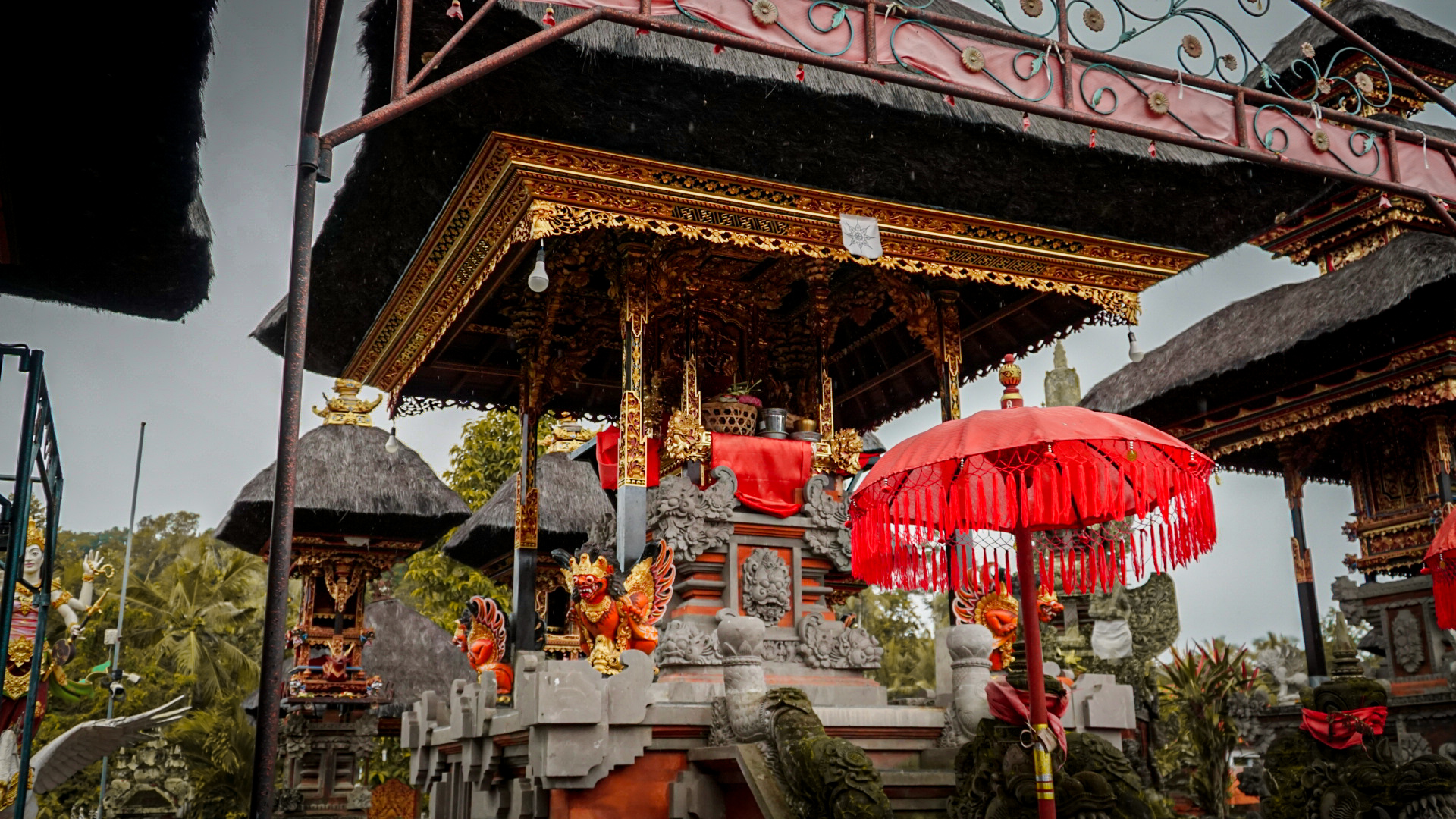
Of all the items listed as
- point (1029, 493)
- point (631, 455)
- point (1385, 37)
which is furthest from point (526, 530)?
point (1385, 37)

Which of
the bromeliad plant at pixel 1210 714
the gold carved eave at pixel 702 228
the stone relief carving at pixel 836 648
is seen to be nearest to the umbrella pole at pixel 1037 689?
the stone relief carving at pixel 836 648

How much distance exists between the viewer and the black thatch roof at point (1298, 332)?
12375 mm

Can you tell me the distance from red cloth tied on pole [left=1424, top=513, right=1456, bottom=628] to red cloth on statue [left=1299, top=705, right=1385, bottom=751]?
5.12 feet

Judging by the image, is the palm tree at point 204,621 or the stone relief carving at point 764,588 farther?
the palm tree at point 204,621

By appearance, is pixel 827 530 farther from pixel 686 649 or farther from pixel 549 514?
pixel 549 514

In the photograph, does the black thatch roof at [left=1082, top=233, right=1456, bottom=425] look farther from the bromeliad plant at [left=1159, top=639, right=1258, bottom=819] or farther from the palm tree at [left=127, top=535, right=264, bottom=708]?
the palm tree at [left=127, top=535, right=264, bottom=708]

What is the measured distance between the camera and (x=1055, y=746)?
460cm

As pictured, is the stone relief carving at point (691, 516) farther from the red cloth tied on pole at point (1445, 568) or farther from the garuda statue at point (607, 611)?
the red cloth tied on pole at point (1445, 568)

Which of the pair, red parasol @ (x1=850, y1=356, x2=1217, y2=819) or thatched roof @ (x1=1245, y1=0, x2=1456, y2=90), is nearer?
red parasol @ (x1=850, y1=356, x2=1217, y2=819)

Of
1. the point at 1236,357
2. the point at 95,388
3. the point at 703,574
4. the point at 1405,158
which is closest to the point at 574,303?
the point at 703,574

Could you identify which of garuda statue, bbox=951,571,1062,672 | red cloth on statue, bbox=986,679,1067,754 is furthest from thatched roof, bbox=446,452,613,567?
red cloth on statue, bbox=986,679,1067,754

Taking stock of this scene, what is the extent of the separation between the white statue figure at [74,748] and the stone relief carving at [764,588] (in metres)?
3.90

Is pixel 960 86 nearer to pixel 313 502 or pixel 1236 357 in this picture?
pixel 1236 357

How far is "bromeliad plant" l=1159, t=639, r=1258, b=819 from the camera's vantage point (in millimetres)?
12914
